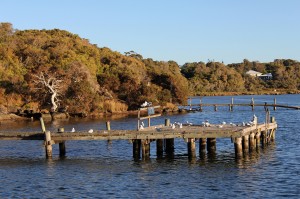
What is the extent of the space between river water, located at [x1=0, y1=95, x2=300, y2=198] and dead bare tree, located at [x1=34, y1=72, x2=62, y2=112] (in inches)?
1475

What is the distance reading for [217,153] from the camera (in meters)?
42.5

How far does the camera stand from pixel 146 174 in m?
34.1

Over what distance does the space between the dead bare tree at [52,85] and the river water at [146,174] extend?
3747 centimetres

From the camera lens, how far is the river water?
29500 mm

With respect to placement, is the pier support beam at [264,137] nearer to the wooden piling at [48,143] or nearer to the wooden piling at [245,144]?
the wooden piling at [245,144]

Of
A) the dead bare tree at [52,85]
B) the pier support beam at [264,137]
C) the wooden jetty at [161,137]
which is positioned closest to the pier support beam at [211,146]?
the wooden jetty at [161,137]

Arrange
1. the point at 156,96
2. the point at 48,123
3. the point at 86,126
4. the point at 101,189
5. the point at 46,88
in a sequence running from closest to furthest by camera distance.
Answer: the point at 101,189, the point at 86,126, the point at 48,123, the point at 46,88, the point at 156,96

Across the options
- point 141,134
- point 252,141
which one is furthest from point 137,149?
point 252,141

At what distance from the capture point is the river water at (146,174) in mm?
29500

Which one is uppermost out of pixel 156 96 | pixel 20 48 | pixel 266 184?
pixel 20 48

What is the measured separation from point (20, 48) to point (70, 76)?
18.6m

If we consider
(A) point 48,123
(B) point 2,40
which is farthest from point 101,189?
(B) point 2,40

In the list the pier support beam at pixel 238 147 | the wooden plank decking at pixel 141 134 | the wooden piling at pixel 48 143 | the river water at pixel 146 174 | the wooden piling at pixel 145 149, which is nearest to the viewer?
the river water at pixel 146 174

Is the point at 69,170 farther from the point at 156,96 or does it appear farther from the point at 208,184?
the point at 156,96
